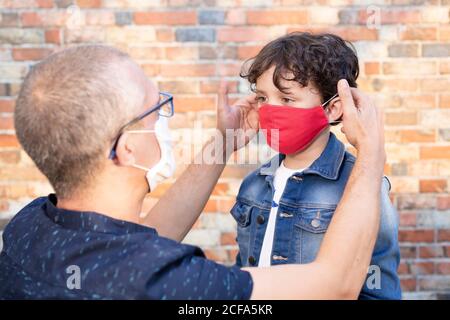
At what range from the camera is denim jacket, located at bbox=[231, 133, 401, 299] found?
2.05 meters

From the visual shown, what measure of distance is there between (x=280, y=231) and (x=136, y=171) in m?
0.68

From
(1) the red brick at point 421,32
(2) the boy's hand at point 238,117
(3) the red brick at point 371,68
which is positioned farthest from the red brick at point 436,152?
(2) the boy's hand at point 238,117

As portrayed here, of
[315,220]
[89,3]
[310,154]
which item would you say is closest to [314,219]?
[315,220]

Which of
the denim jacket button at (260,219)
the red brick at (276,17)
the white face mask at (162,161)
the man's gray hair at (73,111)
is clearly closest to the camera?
the man's gray hair at (73,111)

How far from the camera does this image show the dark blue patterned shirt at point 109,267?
1448 millimetres

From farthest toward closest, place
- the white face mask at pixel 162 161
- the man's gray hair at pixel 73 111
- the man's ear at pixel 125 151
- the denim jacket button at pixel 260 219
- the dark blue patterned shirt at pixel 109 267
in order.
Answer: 1. the denim jacket button at pixel 260 219
2. the white face mask at pixel 162 161
3. the man's ear at pixel 125 151
4. the man's gray hair at pixel 73 111
5. the dark blue patterned shirt at pixel 109 267

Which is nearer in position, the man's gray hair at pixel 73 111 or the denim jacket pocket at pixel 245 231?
the man's gray hair at pixel 73 111

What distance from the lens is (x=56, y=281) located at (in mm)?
1505

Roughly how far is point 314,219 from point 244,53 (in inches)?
57.9

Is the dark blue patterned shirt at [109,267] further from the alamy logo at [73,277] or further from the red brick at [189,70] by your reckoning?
the red brick at [189,70]

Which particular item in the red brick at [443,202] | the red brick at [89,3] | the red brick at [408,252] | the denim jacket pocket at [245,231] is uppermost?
the red brick at [89,3]

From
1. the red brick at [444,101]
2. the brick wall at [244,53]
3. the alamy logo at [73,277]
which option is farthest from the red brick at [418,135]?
the alamy logo at [73,277]

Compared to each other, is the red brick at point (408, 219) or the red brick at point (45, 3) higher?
the red brick at point (45, 3)
